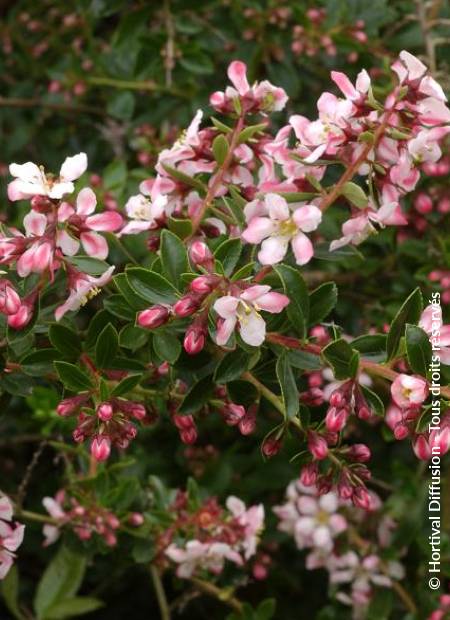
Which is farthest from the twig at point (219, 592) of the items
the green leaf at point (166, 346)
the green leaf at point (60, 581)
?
the green leaf at point (166, 346)

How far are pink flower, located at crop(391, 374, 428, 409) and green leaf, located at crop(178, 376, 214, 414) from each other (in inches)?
10.4

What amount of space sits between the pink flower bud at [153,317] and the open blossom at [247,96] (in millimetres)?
385

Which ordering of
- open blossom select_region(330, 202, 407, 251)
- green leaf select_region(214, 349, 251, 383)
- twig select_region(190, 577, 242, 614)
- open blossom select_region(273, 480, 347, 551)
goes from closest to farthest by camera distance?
green leaf select_region(214, 349, 251, 383) < open blossom select_region(330, 202, 407, 251) < twig select_region(190, 577, 242, 614) < open blossom select_region(273, 480, 347, 551)

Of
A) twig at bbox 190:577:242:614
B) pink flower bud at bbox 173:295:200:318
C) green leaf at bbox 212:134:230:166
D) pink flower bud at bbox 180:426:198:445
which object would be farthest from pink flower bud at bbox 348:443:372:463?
twig at bbox 190:577:242:614

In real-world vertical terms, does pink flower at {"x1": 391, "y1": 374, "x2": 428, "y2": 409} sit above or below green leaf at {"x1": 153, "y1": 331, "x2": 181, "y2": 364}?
above

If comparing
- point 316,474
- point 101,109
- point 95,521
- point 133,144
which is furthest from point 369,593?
point 101,109

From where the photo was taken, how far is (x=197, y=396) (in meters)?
1.28

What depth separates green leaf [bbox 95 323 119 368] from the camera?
49.6 inches

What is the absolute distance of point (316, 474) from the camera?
1282 mm

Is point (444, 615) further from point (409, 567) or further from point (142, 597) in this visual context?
point (142, 597)

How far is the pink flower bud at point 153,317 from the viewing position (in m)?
1.17

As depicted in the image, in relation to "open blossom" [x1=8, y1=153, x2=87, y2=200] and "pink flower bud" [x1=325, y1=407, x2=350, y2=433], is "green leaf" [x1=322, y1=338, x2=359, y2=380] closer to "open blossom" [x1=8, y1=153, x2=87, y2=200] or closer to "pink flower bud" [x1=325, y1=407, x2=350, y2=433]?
"pink flower bud" [x1=325, y1=407, x2=350, y2=433]

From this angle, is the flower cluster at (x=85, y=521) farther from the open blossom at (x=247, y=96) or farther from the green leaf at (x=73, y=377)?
the open blossom at (x=247, y=96)

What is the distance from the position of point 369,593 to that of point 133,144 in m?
1.21
